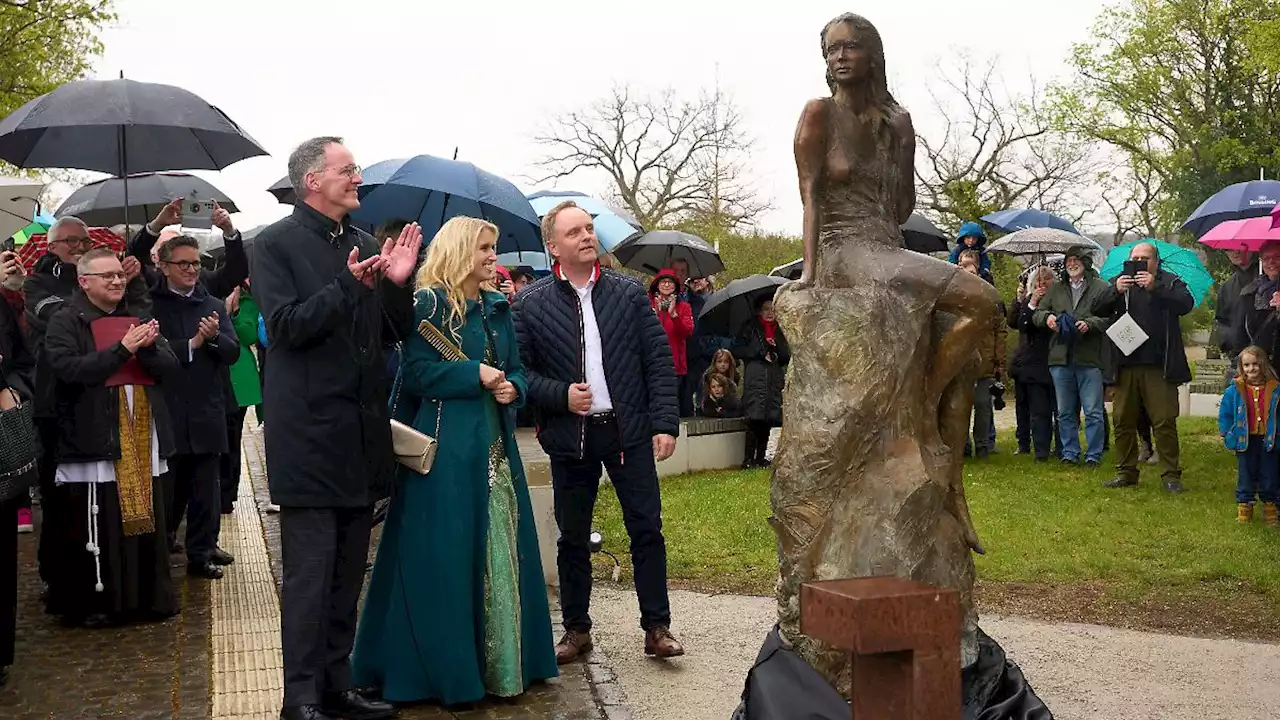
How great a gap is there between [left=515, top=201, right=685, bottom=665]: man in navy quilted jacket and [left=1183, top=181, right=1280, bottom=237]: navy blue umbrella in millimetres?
9819

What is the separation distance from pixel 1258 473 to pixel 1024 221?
7.68 metres

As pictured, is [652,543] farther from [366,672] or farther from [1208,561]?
[1208,561]

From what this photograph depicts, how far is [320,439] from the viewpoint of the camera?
497 cm

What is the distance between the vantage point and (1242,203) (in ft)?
45.1

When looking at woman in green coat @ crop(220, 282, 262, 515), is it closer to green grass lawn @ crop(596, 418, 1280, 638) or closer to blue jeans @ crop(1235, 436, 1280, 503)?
green grass lawn @ crop(596, 418, 1280, 638)

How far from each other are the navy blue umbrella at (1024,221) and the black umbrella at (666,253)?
3.59 m

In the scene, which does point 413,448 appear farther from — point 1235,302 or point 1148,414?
point 1235,302

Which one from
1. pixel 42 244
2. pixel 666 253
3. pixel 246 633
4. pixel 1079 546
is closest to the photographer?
pixel 246 633

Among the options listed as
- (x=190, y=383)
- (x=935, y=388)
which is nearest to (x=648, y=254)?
(x=190, y=383)

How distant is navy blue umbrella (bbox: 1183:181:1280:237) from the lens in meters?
13.6

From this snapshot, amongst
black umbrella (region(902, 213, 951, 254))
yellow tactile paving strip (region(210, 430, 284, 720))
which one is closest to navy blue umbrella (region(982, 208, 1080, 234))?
black umbrella (region(902, 213, 951, 254))

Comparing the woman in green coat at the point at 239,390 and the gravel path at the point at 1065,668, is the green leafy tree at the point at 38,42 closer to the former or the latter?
the woman in green coat at the point at 239,390

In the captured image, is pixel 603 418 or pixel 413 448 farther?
pixel 603 418

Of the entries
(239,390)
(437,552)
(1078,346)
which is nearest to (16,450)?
(437,552)
